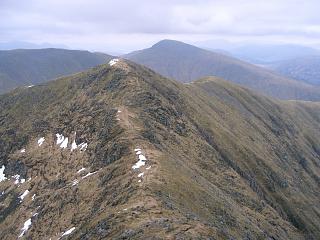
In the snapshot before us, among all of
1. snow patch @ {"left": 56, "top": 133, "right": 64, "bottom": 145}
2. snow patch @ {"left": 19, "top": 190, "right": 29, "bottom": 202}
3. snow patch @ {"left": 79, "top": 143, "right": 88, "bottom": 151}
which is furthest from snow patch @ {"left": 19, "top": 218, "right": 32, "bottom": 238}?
snow patch @ {"left": 56, "top": 133, "right": 64, "bottom": 145}

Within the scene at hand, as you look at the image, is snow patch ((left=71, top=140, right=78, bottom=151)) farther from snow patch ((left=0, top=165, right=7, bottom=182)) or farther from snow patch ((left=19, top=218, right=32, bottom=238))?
snow patch ((left=19, top=218, right=32, bottom=238))

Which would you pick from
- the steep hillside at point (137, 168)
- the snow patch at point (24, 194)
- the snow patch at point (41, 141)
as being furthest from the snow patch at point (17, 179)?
the snow patch at point (41, 141)

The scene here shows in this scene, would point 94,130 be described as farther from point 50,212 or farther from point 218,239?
point 218,239

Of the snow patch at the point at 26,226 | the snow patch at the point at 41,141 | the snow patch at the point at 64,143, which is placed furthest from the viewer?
the snow patch at the point at 41,141

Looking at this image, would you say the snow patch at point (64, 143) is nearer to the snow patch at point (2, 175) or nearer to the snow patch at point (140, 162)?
the snow patch at point (2, 175)

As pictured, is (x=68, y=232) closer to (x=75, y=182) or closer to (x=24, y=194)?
(x=75, y=182)

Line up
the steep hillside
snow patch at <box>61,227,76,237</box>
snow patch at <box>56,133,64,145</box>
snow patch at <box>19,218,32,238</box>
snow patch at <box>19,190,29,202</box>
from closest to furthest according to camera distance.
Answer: the steep hillside
snow patch at <box>61,227,76,237</box>
snow patch at <box>19,218,32,238</box>
snow patch at <box>19,190,29,202</box>
snow patch at <box>56,133,64,145</box>

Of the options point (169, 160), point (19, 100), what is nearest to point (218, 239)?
point (169, 160)

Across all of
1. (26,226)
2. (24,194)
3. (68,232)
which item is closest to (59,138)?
(24,194)
